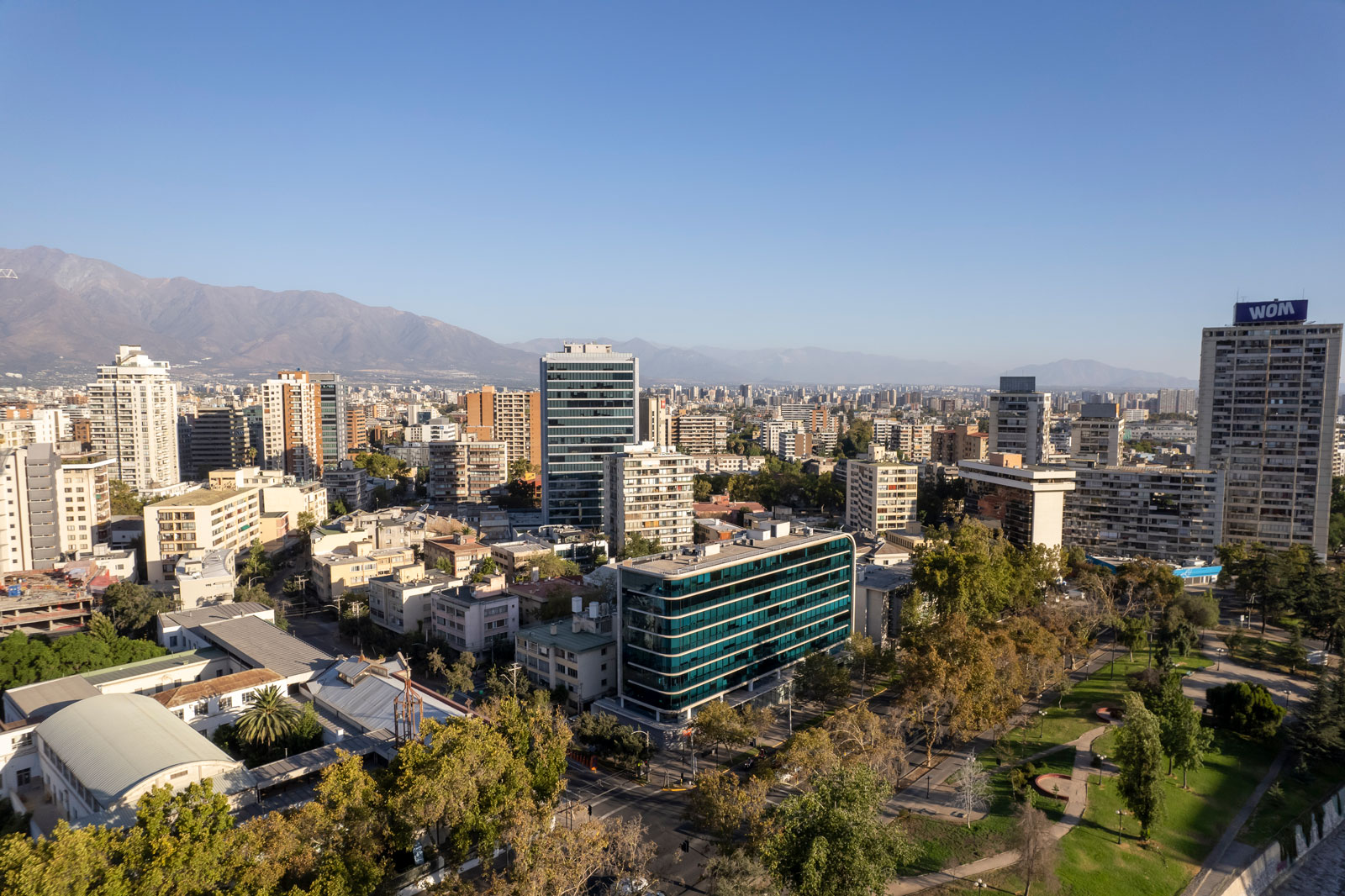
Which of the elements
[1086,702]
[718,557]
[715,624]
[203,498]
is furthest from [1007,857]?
[203,498]

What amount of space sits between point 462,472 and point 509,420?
62.5 feet

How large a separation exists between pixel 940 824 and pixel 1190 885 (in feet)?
18.6

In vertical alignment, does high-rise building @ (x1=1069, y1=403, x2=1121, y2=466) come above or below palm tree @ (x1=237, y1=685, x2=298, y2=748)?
above

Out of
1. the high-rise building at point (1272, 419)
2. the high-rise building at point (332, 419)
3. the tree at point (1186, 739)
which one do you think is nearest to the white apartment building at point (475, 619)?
the tree at point (1186, 739)

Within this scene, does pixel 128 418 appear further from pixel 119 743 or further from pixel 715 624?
pixel 715 624

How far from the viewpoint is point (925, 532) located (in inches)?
1809

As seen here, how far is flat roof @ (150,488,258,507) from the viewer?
41094 mm

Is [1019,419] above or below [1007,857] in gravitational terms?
above

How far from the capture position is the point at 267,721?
2089 cm

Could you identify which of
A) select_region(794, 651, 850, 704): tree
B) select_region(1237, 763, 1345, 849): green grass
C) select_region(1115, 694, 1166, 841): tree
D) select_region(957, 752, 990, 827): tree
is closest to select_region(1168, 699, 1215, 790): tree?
select_region(1237, 763, 1345, 849): green grass

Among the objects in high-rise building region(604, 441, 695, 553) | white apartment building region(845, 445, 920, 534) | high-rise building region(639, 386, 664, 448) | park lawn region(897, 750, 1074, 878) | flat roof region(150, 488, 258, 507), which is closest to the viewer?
park lawn region(897, 750, 1074, 878)

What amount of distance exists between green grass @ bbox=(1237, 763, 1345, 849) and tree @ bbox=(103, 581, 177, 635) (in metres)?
37.9

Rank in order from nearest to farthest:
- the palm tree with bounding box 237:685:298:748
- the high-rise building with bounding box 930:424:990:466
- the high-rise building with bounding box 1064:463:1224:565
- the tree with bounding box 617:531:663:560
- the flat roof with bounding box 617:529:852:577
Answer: the palm tree with bounding box 237:685:298:748 < the flat roof with bounding box 617:529:852:577 < the tree with bounding box 617:531:663:560 < the high-rise building with bounding box 1064:463:1224:565 < the high-rise building with bounding box 930:424:990:466

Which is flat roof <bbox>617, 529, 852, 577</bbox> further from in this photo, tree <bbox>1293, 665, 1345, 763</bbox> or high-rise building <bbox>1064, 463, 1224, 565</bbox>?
high-rise building <bbox>1064, 463, 1224, 565</bbox>
